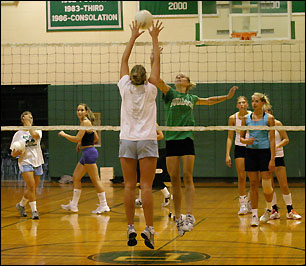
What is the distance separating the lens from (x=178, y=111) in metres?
6.41

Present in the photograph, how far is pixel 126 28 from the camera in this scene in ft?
52.5

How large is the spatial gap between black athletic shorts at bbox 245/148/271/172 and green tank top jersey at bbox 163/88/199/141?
175 centimetres

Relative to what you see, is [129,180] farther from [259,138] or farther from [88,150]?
[88,150]

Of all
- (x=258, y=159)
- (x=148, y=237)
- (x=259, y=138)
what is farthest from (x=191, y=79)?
(x=148, y=237)

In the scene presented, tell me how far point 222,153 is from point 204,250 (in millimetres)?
8983

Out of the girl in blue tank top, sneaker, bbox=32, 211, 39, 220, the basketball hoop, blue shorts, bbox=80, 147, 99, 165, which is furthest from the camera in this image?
the basketball hoop

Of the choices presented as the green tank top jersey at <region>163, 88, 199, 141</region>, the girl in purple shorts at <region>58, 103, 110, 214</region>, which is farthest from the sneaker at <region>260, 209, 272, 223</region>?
the green tank top jersey at <region>163, 88, 199, 141</region>

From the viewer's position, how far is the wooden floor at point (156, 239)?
6293mm

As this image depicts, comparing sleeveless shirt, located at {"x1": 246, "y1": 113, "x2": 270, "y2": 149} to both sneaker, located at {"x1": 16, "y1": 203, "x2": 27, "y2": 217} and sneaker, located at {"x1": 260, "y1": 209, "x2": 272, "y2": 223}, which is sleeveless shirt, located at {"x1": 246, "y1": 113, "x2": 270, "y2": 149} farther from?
sneaker, located at {"x1": 16, "y1": 203, "x2": 27, "y2": 217}

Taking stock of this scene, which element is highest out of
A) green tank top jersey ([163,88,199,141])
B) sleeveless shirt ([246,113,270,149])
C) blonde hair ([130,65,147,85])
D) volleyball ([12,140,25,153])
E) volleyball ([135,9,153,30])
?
volleyball ([135,9,153,30])

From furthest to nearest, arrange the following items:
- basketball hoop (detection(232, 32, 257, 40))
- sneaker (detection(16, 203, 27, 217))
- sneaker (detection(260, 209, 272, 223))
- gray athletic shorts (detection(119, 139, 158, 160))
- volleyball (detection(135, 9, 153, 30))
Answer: basketball hoop (detection(232, 32, 257, 40)), sneaker (detection(16, 203, 27, 217)), sneaker (detection(260, 209, 272, 223)), volleyball (detection(135, 9, 153, 30)), gray athletic shorts (detection(119, 139, 158, 160))

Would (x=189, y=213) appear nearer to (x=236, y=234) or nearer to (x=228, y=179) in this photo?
(x=236, y=234)

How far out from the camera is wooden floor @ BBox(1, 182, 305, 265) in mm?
6293

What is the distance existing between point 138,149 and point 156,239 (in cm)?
238
